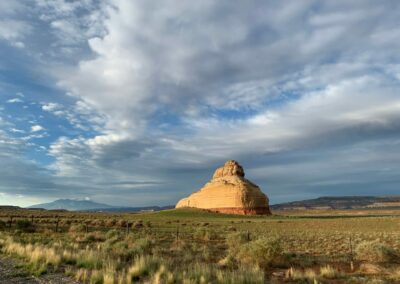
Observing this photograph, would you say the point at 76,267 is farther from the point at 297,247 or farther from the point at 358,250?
the point at 297,247

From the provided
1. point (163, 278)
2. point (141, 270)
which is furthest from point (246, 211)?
point (163, 278)

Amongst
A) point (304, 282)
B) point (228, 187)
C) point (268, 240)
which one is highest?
point (228, 187)

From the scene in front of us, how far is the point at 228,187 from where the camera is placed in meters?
113

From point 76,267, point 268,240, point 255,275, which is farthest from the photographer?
point 268,240

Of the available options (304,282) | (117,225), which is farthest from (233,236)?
(117,225)

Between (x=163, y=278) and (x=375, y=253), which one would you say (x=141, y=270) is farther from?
(x=375, y=253)

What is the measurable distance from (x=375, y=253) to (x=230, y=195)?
90930 mm

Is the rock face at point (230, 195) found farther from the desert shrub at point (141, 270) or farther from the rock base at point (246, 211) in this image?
the desert shrub at point (141, 270)

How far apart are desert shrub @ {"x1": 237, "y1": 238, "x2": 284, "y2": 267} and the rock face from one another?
87.8 m

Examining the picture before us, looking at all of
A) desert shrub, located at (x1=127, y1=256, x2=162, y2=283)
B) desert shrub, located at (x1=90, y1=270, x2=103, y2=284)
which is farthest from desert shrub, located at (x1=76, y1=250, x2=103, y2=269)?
desert shrub, located at (x1=90, y1=270, x2=103, y2=284)

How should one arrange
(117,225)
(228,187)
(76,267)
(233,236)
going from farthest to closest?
(228,187) < (117,225) < (233,236) < (76,267)

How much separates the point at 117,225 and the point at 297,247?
26594mm

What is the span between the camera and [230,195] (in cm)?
11000

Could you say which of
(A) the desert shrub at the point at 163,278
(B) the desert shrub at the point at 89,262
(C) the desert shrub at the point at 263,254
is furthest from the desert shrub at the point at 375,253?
(B) the desert shrub at the point at 89,262
